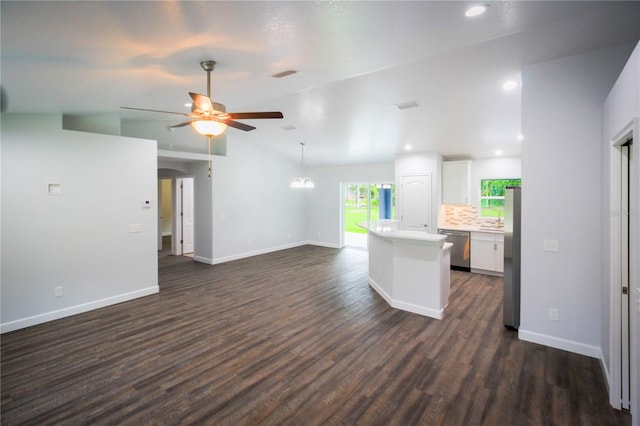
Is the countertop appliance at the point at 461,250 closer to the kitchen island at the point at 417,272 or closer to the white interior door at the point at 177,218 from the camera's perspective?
the kitchen island at the point at 417,272

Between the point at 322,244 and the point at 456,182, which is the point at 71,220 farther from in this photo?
the point at 456,182

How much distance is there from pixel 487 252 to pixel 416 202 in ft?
5.75

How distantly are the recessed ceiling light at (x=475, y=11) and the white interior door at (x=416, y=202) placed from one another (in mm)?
4698

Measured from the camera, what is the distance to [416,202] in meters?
6.73

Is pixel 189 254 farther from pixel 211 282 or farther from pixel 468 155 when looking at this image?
pixel 468 155

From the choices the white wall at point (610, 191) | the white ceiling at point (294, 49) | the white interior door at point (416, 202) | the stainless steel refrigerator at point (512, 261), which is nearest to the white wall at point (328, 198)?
the white interior door at point (416, 202)

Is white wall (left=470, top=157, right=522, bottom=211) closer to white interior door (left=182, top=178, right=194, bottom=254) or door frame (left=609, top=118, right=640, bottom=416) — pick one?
door frame (left=609, top=118, right=640, bottom=416)

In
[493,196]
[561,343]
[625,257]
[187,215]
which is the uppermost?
[493,196]

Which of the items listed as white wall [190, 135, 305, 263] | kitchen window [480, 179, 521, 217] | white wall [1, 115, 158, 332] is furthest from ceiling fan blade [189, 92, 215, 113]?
kitchen window [480, 179, 521, 217]

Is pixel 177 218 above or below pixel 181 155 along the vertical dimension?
→ below

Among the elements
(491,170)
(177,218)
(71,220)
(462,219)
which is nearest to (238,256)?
(177,218)

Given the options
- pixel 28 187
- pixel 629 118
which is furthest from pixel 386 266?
pixel 28 187

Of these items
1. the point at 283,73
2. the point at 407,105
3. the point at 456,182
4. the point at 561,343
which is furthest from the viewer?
the point at 456,182

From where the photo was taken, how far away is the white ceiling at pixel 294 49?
1924 millimetres
